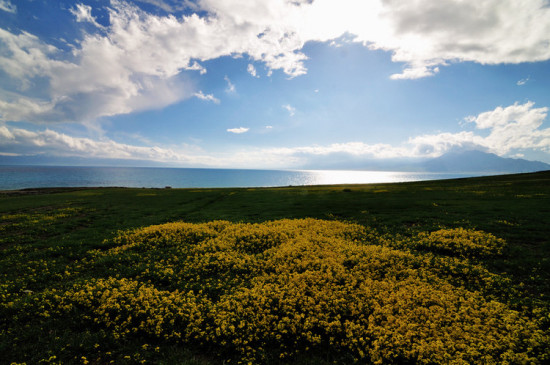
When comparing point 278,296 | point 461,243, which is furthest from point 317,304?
point 461,243

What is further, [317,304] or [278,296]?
[278,296]

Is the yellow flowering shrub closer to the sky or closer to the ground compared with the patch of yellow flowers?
closer to the sky

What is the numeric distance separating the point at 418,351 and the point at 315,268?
7023 millimetres

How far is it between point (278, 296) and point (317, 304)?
190 cm

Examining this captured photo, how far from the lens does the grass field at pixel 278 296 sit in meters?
8.34

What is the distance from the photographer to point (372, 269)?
14031mm

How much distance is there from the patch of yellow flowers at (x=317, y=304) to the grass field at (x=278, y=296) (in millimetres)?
65

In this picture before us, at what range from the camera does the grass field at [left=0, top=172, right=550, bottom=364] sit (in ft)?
27.3

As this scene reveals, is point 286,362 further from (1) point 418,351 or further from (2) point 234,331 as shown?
(1) point 418,351

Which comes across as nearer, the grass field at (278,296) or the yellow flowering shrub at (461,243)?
the grass field at (278,296)

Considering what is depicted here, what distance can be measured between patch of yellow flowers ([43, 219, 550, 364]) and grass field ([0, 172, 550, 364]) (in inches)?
2.6

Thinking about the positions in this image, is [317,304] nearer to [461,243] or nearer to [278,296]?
[278,296]

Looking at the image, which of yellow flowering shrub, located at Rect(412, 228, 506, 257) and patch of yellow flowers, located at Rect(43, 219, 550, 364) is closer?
patch of yellow flowers, located at Rect(43, 219, 550, 364)

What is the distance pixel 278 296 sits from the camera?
11.2 metres
